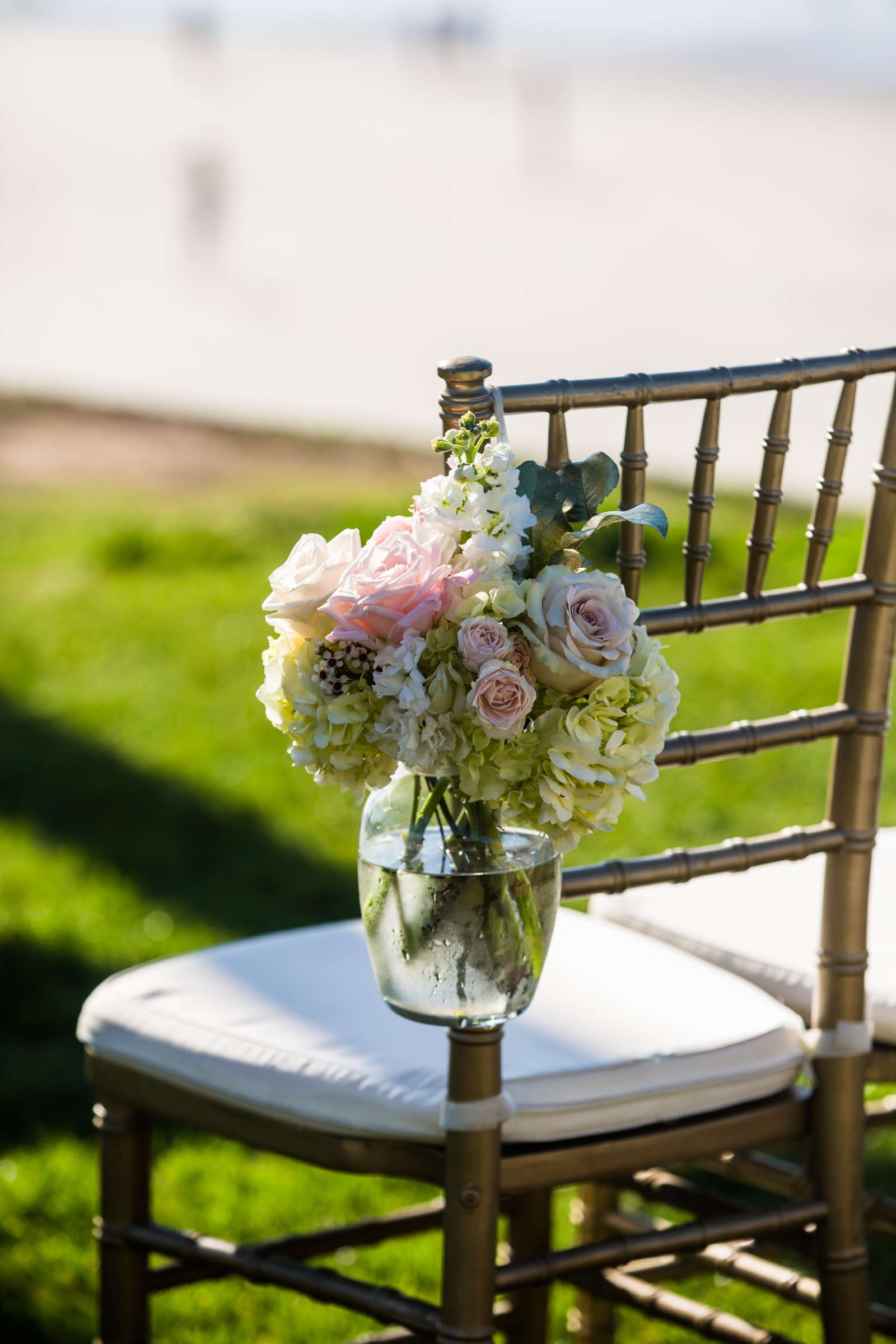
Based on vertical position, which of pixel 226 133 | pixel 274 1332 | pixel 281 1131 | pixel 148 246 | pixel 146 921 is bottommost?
pixel 274 1332

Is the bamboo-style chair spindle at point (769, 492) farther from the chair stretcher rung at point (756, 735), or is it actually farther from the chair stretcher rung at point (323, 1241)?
the chair stretcher rung at point (323, 1241)

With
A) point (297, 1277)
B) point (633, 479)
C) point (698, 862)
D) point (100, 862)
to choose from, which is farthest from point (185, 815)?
point (633, 479)

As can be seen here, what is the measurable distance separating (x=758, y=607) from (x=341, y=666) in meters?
0.39

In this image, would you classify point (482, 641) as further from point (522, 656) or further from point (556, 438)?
point (556, 438)

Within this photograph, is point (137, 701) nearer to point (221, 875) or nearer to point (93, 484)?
point (221, 875)

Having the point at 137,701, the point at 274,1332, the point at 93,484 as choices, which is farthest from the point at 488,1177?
the point at 93,484

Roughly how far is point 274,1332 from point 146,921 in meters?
1.16

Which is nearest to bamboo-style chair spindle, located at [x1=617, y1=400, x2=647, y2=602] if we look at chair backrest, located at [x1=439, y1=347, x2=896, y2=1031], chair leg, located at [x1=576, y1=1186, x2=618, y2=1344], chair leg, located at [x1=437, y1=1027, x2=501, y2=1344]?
chair backrest, located at [x1=439, y1=347, x2=896, y2=1031]

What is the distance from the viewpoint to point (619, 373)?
1.12 m

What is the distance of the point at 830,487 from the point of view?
1215mm

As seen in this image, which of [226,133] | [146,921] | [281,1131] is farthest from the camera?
[226,133]

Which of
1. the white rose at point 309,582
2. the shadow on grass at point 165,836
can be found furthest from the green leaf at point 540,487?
the shadow on grass at point 165,836

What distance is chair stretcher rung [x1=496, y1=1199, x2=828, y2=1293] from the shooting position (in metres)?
1.23

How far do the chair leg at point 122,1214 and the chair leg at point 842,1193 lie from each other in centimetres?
56
